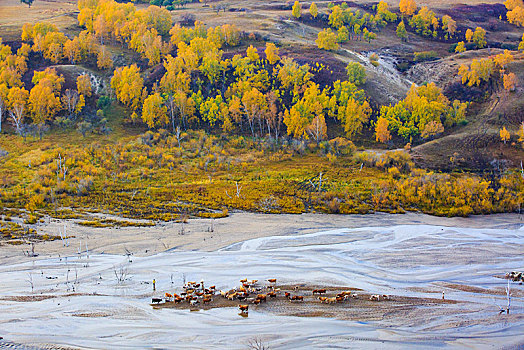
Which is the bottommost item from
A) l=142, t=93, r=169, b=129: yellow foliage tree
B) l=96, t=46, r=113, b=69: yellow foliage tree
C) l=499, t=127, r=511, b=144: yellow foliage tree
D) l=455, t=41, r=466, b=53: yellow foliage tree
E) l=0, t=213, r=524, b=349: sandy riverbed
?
l=0, t=213, r=524, b=349: sandy riverbed

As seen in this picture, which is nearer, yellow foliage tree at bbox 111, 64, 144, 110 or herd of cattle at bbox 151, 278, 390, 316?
herd of cattle at bbox 151, 278, 390, 316

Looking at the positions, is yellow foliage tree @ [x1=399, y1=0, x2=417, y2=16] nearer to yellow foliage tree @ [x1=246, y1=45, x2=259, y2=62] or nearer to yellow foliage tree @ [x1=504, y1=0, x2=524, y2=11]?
yellow foliage tree @ [x1=504, y1=0, x2=524, y2=11]

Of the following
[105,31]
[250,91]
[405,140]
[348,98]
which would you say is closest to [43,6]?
[105,31]

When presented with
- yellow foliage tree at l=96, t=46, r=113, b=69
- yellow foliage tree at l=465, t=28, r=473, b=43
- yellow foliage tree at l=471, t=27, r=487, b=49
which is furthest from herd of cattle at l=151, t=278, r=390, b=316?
yellow foliage tree at l=465, t=28, r=473, b=43

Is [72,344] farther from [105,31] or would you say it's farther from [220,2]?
[220,2]

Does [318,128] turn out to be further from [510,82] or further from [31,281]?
[31,281]

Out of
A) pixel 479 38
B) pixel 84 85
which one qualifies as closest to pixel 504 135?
pixel 479 38

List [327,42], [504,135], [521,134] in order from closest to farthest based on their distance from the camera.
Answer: [504,135]
[521,134]
[327,42]

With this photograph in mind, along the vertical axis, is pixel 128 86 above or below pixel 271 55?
below

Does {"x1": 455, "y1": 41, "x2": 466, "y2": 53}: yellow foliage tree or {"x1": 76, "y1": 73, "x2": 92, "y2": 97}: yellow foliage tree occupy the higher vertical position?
{"x1": 455, "y1": 41, "x2": 466, "y2": 53}: yellow foliage tree

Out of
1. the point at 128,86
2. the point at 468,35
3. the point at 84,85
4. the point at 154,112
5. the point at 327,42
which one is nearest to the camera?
the point at 154,112
